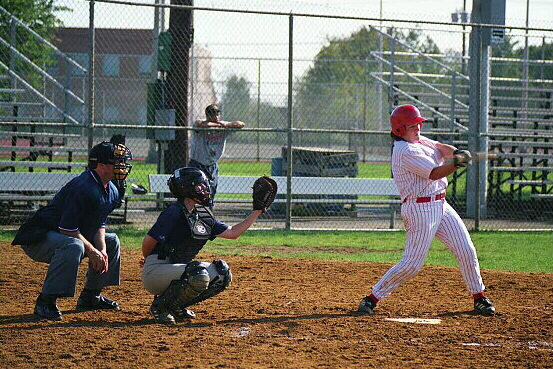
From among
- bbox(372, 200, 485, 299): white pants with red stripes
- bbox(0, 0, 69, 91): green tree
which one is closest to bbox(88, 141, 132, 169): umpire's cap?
bbox(372, 200, 485, 299): white pants with red stripes

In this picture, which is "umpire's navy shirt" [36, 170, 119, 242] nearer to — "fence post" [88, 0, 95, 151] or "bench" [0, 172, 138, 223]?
"fence post" [88, 0, 95, 151]

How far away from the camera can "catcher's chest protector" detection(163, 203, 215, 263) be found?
20.2 feet

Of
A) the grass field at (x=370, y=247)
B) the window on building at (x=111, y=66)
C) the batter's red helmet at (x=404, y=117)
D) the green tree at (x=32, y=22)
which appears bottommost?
the grass field at (x=370, y=247)

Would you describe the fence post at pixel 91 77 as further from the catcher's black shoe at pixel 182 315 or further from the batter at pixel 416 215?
the batter at pixel 416 215

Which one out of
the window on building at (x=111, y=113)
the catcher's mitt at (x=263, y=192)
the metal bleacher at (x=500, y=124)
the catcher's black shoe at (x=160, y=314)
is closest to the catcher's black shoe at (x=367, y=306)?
the catcher's mitt at (x=263, y=192)

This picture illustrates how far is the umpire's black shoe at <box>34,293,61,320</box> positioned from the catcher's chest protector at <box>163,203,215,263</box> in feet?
3.15

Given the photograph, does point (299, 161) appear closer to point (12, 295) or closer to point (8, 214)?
point (8, 214)

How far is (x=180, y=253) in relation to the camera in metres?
6.26

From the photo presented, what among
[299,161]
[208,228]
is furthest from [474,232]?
[208,228]

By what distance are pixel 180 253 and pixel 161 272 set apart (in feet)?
0.76

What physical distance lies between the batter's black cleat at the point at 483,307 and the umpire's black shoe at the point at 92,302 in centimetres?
301

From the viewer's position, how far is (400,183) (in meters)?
6.80

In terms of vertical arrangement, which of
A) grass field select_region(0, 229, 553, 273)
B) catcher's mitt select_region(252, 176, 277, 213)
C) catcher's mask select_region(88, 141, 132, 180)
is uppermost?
catcher's mask select_region(88, 141, 132, 180)

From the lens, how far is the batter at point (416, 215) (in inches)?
261
